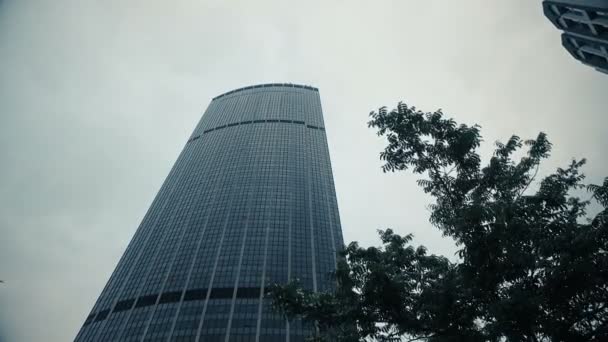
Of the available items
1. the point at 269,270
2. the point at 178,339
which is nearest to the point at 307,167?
the point at 269,270

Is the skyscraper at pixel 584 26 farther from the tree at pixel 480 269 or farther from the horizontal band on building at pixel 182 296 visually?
the horizontal band on building at pixel 182 296

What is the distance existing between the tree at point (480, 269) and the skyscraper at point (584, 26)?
3999 cm

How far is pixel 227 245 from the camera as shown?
391ft

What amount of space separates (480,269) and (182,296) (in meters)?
110

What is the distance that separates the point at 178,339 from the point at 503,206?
103m

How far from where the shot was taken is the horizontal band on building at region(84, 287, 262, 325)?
103925 millimetres

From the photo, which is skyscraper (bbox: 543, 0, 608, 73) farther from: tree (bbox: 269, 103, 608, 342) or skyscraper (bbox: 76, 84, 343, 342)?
skyscraper (bbox: 76, 84, 343, 342)

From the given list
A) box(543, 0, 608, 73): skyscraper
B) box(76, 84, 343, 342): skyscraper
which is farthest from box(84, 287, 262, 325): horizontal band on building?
box(543, 0, 608, 73): skyscraper

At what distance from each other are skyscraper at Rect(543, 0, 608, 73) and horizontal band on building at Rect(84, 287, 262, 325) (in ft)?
319

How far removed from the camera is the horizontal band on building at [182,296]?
4092 inches

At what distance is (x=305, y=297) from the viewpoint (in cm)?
1316

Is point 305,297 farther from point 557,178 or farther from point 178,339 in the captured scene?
point 178,339

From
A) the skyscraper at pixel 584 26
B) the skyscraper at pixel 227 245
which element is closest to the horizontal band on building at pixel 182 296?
the skyscraper at pixel 227 245

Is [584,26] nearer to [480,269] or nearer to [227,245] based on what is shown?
[480,269]
